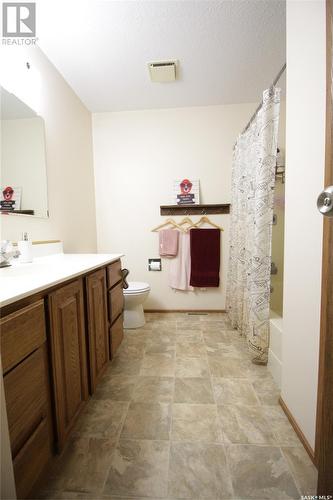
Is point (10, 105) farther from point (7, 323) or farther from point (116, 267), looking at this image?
point (7, 323)

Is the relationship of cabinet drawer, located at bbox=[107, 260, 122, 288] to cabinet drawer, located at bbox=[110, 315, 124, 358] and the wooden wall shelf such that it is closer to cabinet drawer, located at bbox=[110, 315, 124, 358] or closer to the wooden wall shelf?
cabinet drawer, located at bbox=[110, 315, 124, 358]

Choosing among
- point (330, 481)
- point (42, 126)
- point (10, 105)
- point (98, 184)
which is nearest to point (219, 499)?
point (330, 481)

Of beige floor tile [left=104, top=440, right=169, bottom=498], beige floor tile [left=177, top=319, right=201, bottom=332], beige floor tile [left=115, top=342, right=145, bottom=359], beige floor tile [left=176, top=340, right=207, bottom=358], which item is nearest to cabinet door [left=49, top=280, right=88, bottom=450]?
beige floor tile [left=104, top=440, right=169, bottom=498]

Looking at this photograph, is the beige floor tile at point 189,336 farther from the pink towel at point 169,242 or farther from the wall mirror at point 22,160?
the wall mirror at point 22,160

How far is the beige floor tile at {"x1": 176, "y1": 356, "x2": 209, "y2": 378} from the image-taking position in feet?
4.69

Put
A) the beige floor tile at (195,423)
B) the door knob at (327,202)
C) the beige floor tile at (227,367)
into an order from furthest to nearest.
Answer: the beige floor tile at (227,367)
the beige floor tile at (195,423)
the door knob at (327,202)

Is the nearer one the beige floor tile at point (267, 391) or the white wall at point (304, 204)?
the white wall at point (304, 204)

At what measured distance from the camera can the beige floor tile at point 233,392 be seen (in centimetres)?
119

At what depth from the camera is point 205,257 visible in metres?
2.42

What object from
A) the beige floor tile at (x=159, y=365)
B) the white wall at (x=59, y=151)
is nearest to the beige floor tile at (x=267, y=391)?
the beige floor tile at (x=159, y=365)

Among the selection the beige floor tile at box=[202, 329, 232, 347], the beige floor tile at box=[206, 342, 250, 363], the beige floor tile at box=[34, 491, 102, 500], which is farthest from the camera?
the beige floor tile at box=[202, 329, 232, 347]

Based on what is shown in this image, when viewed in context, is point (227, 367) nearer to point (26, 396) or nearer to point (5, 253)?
point (26, 396)

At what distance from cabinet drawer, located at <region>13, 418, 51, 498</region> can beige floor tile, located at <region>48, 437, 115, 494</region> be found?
0.58ft

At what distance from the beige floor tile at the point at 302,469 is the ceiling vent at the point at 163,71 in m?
2.51
